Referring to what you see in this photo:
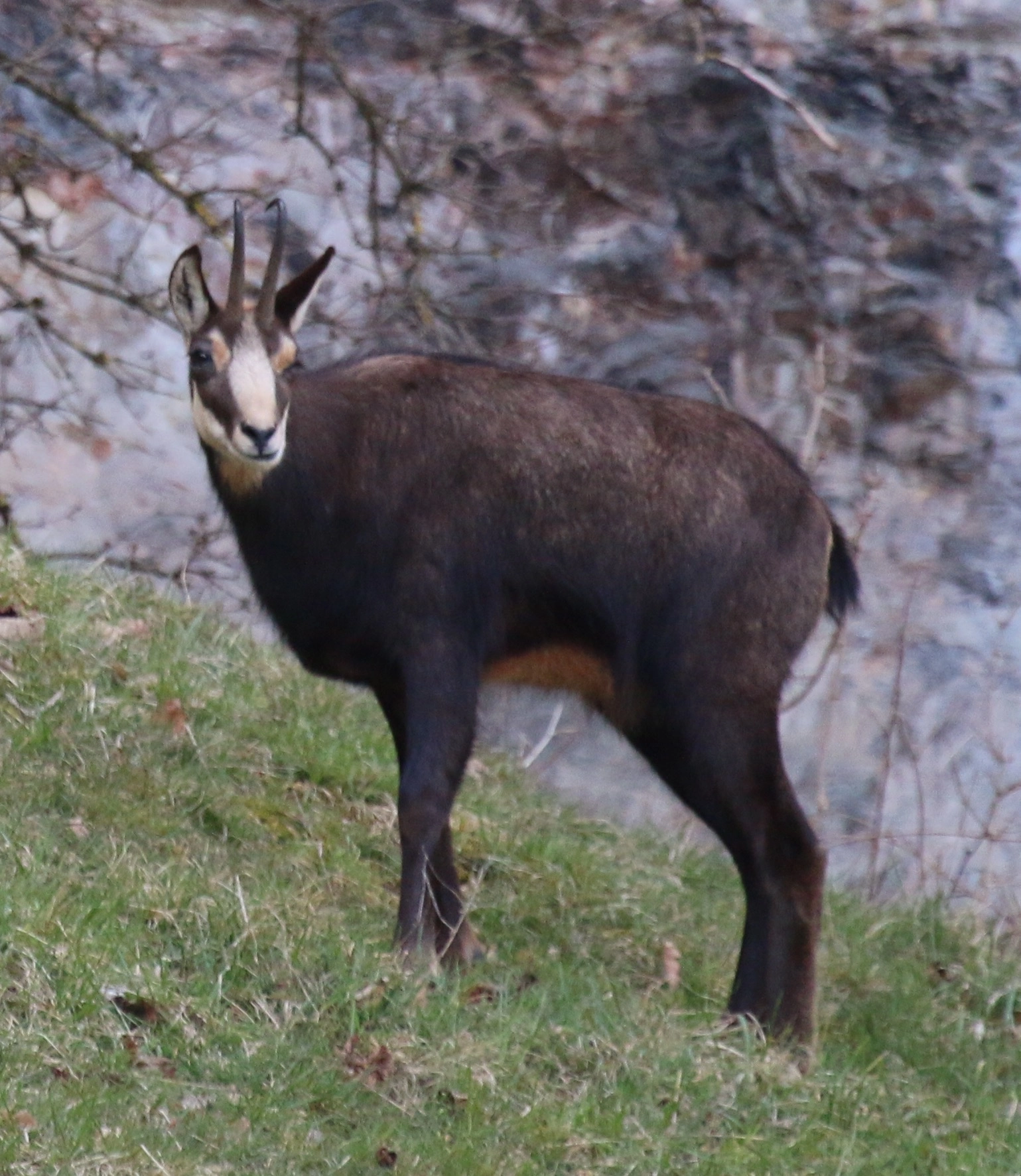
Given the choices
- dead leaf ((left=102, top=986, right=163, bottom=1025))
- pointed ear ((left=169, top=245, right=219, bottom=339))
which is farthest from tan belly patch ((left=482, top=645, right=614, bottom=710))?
dead leaf ((left=102, top=986, right=163, bottom=1025))

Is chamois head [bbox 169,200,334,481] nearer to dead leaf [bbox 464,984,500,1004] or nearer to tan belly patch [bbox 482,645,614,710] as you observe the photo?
tan belly patch [bbox 482,645,614,710]

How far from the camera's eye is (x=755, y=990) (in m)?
5.41

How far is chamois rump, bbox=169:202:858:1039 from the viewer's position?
208 inches

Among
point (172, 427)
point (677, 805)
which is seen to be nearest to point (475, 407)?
point (677, 805)

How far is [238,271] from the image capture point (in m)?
5.26

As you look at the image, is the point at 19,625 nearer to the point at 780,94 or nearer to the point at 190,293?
the point at 190,293

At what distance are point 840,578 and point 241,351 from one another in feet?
6.31

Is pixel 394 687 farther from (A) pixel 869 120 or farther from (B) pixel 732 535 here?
(A) pixel 869 120

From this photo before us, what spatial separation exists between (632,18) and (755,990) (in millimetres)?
6727

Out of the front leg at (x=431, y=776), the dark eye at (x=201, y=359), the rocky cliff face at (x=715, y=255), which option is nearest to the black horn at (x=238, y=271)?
the dark eye at (x=201, y=359)

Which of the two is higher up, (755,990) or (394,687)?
(394,687)

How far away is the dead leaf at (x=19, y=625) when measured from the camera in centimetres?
646

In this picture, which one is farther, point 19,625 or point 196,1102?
point 19,625

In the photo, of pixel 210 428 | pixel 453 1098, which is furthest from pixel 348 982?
pixel 210 428
